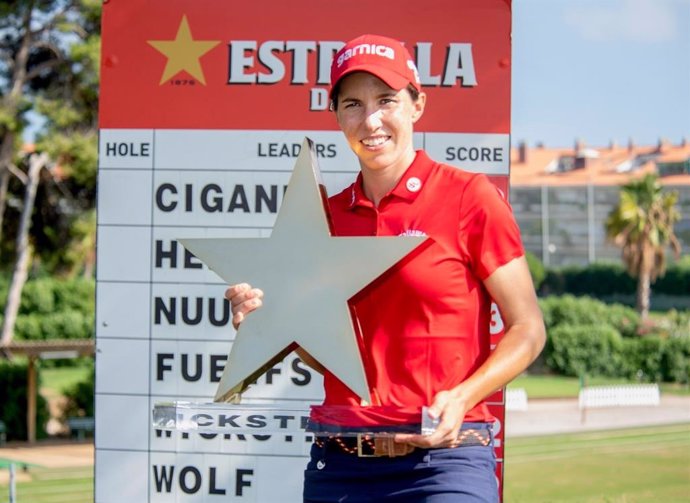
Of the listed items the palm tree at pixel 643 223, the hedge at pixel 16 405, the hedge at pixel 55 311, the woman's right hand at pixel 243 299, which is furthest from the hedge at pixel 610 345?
the woman's right hand at pixel 243 299

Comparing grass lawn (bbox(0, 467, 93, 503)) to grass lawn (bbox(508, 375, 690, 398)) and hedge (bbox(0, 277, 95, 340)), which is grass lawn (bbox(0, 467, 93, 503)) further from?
hedge (bbox(0, 277, 95, 340))

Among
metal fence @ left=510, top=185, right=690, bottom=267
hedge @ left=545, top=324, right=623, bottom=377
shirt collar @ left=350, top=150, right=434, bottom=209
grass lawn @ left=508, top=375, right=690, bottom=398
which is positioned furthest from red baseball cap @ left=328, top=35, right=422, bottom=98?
metal fence @ left=510, top=185, right=690, bottom=267

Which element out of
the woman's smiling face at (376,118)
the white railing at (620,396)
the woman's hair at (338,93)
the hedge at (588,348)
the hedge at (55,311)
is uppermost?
the woman's hair at (338,93)

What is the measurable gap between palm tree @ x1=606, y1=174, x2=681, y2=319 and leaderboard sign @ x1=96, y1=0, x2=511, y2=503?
127 feet

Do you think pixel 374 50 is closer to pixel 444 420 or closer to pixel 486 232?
pixel 486 232

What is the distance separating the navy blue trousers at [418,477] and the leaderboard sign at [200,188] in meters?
1.94

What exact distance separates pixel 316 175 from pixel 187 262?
68.4 inches

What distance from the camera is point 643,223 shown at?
4184 cm

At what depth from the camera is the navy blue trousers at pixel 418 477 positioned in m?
2.26

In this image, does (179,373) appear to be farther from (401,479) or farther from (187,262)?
(401,479)

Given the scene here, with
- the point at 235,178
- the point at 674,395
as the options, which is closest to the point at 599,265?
the point at 674,395

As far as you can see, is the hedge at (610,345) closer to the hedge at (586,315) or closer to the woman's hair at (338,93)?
the hedge at (586,315)

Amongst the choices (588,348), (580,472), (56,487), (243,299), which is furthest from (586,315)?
(243,299)

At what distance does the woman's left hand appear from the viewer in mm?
2156
